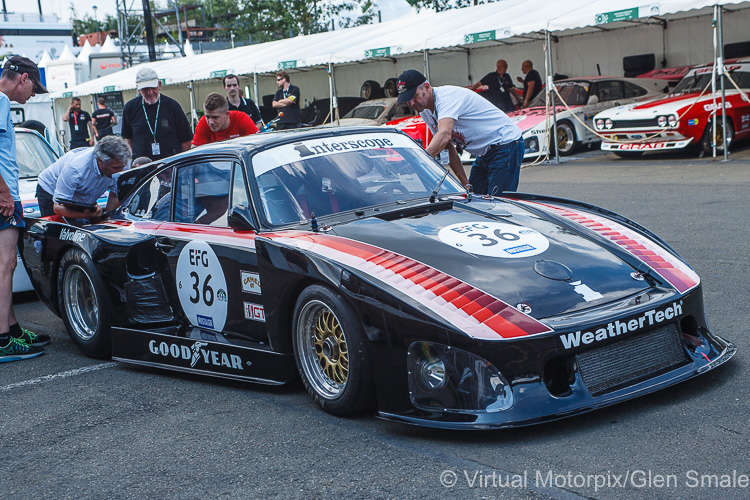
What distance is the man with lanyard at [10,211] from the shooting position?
217 inches

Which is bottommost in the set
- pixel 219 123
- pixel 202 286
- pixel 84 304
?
pixel 84 304

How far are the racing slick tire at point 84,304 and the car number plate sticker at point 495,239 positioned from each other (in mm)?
2344

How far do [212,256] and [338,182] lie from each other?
753 mm

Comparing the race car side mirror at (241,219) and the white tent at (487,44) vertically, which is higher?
the white tent at (487,44)

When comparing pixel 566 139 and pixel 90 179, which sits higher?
pixel 90 179

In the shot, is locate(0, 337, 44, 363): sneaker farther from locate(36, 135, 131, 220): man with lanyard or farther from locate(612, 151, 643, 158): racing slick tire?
locate(612, 151, 643, 158): racing slick tire

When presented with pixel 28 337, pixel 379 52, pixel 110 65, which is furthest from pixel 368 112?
pixel 110 65

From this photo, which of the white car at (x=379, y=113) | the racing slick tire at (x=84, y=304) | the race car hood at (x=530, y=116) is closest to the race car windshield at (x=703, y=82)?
the race car hood at (x=530, y=116)

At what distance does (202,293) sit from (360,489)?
1.86m

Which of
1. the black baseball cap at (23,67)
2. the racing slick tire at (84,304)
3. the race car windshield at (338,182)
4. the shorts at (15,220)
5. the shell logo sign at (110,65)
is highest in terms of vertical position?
the shell logo sign at (110,65)

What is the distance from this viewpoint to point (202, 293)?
4559 millimetres

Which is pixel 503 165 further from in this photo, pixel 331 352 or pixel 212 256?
pixel 331 352

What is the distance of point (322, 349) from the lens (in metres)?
3.89

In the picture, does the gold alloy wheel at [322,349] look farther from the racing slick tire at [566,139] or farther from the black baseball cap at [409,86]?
the racing slick tire at [566,139]
